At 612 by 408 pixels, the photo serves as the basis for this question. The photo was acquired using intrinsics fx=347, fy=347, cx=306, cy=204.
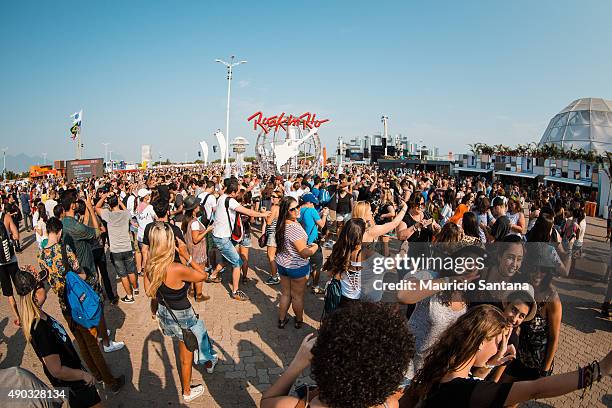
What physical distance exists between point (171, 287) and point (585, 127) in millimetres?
55200

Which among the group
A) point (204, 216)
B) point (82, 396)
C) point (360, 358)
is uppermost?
point (360, 358)

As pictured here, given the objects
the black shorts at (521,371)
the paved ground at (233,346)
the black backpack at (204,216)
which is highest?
the black backpack at (204,216)

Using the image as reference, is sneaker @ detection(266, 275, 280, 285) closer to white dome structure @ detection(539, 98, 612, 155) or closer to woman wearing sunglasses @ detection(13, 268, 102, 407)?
woman wearing sunglasses @ detection(13, 268, 102, 407)

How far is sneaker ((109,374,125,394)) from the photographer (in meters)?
3.70

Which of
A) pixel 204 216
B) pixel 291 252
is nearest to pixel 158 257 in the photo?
pixel 291 252

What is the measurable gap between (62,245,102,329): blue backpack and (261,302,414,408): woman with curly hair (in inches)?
121

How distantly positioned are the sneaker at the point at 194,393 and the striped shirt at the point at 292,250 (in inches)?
68.9

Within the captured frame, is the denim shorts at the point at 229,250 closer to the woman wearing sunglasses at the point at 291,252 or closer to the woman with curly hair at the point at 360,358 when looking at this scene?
the woman wearing sunglasses at the point at 291,252

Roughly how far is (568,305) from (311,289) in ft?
15.2

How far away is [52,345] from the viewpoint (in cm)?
253

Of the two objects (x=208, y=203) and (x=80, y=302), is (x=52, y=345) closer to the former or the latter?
(x=80, y=302)

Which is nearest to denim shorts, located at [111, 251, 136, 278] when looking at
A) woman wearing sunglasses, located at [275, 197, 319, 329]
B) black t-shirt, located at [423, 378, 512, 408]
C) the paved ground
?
the paved ground

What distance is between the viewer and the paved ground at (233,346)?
3.71 meters

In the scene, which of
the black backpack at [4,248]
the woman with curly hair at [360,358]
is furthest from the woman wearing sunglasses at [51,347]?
the black backpack at [4,248]
